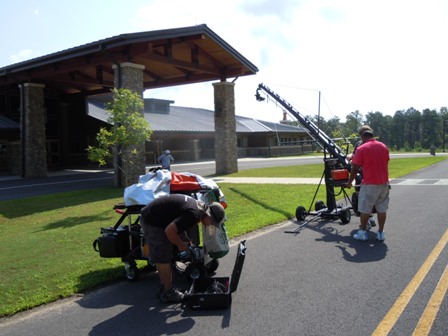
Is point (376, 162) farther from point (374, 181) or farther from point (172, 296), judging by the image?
point (172, 296)

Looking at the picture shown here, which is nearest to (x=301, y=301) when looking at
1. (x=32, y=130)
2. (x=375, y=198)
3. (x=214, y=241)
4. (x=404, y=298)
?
(x=404, y=298)

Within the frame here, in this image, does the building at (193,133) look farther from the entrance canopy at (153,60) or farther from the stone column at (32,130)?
the entrance canopy at (153,60)

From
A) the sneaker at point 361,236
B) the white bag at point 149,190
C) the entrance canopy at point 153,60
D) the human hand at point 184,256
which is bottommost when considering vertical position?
the sneaker at point 361,236

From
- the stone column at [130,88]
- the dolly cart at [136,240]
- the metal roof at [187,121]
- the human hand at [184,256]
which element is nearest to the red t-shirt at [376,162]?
the dolly cart at [136,240]

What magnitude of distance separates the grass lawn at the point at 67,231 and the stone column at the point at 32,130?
29.7 ft

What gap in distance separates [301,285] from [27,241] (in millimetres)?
5895

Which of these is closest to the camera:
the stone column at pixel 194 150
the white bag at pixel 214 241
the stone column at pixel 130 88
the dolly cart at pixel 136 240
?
the white bag at pixel 214 241

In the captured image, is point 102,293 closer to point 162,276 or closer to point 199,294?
point 162,276

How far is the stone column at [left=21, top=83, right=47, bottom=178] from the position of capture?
77.7ft

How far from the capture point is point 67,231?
9.26 m

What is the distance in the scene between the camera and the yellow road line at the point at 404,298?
391cm

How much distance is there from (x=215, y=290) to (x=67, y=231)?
5.62m

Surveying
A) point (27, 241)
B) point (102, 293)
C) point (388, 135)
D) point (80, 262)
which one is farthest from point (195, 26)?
point (388, 135)

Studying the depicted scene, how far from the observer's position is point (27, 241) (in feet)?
27.5
